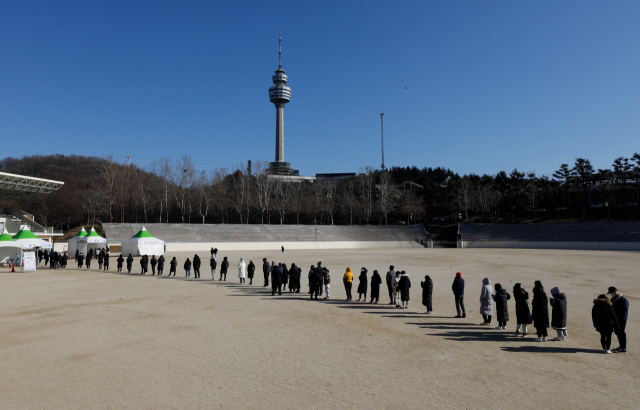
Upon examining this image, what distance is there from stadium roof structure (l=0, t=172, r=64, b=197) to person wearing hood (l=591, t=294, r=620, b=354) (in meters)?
59.2

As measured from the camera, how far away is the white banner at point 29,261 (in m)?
29.3

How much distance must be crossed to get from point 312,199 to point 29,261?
63460 millimetres

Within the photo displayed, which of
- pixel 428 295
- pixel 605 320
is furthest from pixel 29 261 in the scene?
pixel 605 320

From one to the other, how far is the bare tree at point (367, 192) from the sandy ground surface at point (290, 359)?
239 ft

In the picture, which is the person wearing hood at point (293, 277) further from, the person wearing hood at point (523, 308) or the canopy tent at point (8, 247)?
the canopy tent at point (8, 247)

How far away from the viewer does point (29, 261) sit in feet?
96.8

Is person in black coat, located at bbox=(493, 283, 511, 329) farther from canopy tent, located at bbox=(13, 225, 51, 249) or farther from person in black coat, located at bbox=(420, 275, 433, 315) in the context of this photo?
canopy tent, located at bbox=(13, 225, 51, 249)

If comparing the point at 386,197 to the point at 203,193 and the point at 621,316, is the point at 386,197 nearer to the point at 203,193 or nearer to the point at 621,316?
the point at 203,193

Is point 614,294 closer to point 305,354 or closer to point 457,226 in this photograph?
point 305,354

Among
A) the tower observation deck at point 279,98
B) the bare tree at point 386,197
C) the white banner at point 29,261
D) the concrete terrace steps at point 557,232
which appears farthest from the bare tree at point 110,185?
the tower observation deck at point 279,98

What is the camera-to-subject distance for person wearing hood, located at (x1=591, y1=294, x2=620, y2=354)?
8.75m

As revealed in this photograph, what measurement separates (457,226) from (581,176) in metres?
31.4

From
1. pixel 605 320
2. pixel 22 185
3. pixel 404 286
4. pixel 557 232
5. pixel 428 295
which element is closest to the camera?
pixel 605 320

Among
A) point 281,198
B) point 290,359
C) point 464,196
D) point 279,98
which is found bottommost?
point 290,359
